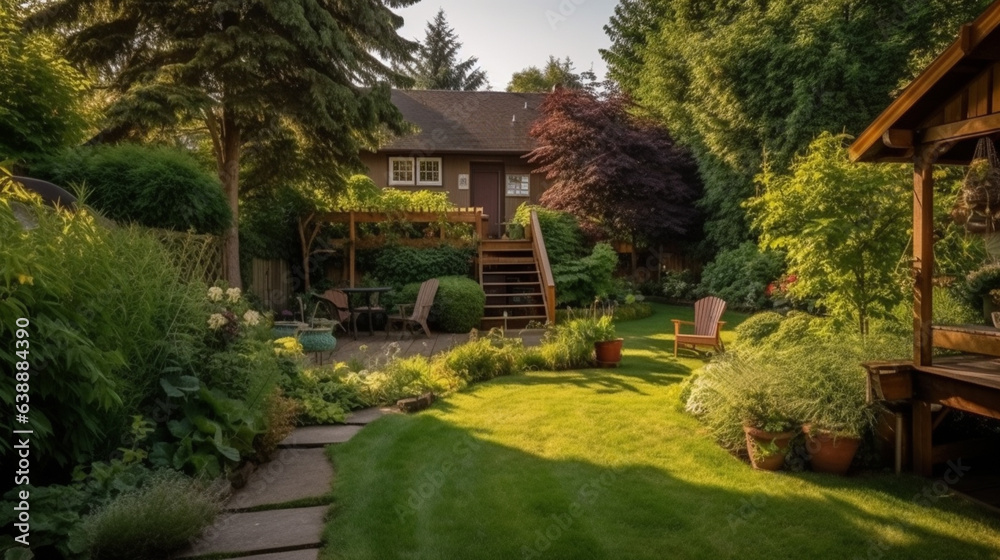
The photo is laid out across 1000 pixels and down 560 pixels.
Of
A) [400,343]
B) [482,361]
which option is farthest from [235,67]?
[482,361]

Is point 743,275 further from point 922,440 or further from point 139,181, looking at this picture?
point 139,181

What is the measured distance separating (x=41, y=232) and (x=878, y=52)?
16.0m

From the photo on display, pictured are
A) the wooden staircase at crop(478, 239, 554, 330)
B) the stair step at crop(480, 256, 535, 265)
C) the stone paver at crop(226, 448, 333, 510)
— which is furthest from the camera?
the stair step at crop(480, 256, 535, 265)

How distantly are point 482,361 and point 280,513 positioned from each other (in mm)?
4564

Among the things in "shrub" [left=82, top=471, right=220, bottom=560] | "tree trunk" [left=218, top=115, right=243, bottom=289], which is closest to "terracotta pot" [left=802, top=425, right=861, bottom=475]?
"shrub" [left=82, top=471, right=220, bottom=560]

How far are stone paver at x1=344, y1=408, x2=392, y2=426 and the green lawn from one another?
0.19 m

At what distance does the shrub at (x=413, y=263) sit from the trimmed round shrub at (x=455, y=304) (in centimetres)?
73

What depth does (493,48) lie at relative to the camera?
29.3 feet

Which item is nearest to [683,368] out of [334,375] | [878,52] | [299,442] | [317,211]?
[334,375]

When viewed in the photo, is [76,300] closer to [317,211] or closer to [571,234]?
[317,211]

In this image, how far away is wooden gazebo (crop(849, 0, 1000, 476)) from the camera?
4.19m

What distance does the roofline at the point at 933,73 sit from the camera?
388 cm

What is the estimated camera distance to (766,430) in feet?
15.8

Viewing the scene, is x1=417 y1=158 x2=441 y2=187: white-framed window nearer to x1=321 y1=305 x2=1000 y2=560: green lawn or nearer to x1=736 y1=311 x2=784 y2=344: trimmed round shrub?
x1=736 y1=311 x2=784 y2=344: trimmed round shrub
